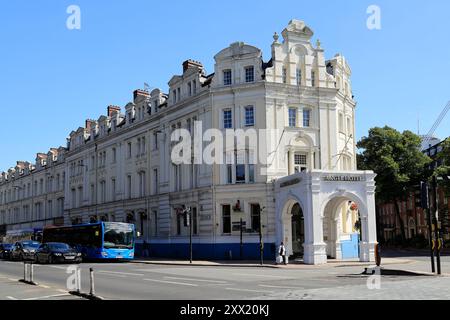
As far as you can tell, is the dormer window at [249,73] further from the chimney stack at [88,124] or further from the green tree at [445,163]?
the chimney stack at [88,124]

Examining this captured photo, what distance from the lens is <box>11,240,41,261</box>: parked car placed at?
1703 inches

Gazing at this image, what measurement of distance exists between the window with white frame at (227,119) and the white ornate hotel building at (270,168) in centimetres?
8

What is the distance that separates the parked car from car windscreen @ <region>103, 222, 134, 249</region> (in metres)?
7.29

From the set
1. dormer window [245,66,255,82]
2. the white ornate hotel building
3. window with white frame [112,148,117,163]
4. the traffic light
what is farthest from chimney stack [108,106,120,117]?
the traffic light

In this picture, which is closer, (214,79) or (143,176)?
(214,79)

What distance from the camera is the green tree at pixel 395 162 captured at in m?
60.9

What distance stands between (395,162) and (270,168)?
2747cm

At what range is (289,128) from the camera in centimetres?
4003

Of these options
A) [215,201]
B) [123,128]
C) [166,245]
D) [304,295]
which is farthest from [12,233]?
[304,295]

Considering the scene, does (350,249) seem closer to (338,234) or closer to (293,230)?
(338,234)

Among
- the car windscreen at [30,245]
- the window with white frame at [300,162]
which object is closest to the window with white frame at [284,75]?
the window with white frame at [300,162]

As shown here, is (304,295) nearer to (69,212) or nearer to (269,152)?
(269,152)

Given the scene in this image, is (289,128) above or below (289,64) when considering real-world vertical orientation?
below
